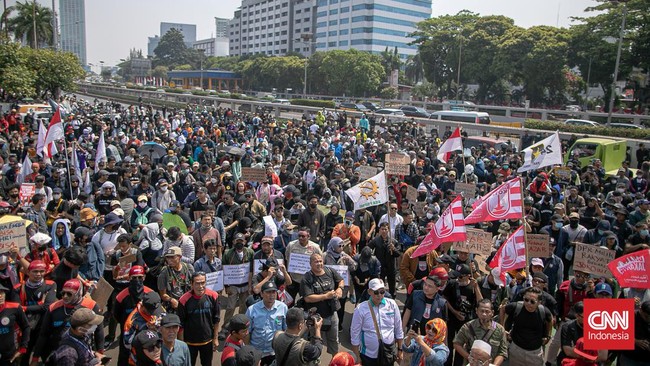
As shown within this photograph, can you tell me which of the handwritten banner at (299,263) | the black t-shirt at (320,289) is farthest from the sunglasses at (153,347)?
the handwritten banner at (299,263)

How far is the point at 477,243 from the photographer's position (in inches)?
274

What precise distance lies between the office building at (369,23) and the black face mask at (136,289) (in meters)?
102

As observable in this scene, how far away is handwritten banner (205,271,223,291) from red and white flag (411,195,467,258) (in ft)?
8.33

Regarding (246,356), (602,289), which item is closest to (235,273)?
(246,356)

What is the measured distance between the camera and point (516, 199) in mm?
6902

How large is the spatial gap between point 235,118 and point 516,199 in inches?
974

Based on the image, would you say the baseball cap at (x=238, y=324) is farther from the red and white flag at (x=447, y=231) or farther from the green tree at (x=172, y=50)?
the green tree at (x=172, y=50)

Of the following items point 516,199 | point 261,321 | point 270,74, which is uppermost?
point 270,74

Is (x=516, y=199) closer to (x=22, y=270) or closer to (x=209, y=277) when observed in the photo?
(x=209, y=277)

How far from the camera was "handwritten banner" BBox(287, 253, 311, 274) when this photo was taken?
6746 millimetres

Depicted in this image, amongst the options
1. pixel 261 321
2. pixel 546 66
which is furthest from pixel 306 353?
pixel 546 66

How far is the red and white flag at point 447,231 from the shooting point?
22.2 feet

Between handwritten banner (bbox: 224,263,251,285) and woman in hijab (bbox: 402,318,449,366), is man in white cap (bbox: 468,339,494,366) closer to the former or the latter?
woman in hijab (bbox: 402,318,449,366)

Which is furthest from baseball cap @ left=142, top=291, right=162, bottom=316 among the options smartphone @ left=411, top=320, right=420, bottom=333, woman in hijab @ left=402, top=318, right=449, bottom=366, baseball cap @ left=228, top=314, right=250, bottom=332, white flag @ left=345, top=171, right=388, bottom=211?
white flag @ left=345, top=171, right=388, bottom=211
